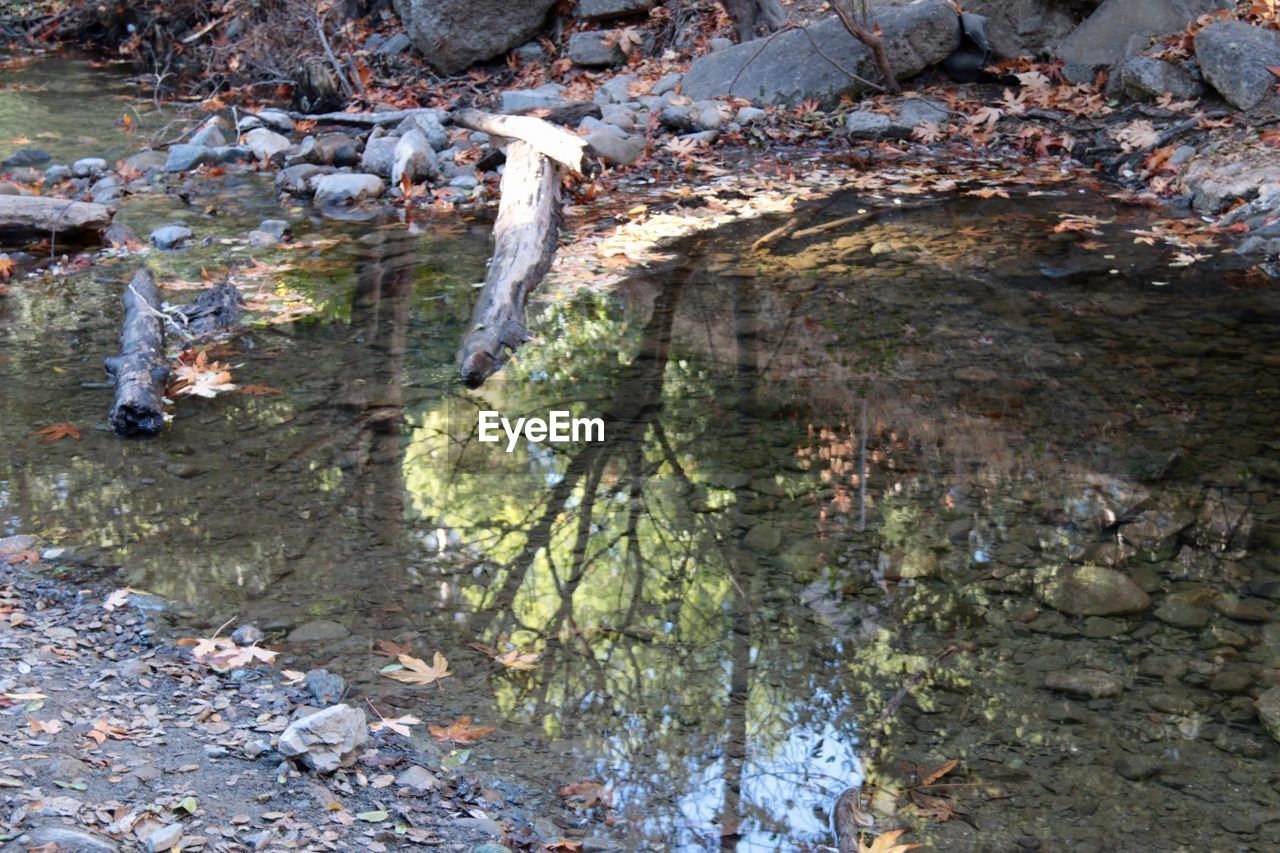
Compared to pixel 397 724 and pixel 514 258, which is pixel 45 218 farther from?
pixel 397 724

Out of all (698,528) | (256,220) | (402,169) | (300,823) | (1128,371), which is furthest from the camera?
(402,169)

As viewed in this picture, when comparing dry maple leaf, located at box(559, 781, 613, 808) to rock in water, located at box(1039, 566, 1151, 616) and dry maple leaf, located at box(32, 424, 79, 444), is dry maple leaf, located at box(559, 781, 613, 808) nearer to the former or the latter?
rock in water, located at box(1039, 566, 1151, 616)

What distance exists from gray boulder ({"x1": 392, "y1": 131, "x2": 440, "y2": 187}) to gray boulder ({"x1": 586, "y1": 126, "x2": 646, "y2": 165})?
1.49 metres

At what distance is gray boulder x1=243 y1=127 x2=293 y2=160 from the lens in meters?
11.2

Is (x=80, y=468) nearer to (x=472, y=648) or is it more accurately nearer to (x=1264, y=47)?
(x=472, y=648)

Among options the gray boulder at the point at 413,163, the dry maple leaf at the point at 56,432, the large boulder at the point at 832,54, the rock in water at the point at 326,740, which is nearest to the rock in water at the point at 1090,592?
the rock in water at the point at 326,740

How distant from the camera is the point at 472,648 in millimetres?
3836

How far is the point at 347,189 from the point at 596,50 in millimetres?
5131

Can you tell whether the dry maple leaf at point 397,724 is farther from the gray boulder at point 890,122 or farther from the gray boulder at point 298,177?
the gray boulder at point 890,122

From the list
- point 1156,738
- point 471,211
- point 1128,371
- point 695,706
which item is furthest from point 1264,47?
point 695,706

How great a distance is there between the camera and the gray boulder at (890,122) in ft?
35.3

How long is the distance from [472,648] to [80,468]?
2.35 meters

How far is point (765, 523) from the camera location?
4.59m

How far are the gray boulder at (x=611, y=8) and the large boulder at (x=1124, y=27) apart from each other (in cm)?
537
